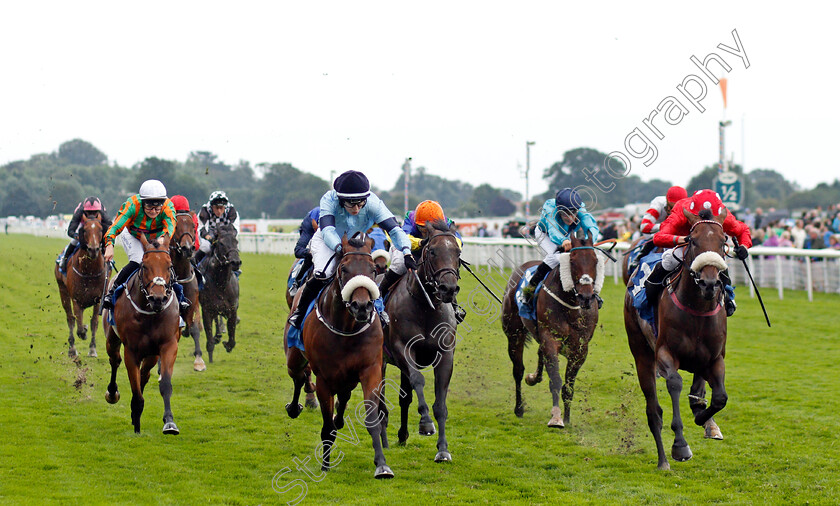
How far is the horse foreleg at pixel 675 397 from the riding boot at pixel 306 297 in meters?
2.46

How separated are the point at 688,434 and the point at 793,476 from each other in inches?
55.0

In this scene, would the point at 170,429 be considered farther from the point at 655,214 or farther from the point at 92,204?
the point at 655,214

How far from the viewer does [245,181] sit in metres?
49.2

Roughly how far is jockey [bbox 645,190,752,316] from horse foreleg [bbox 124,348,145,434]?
166 inches

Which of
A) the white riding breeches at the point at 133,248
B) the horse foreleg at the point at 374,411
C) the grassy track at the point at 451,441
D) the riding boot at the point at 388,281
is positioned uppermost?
the white riding breeches at the point at 133,248

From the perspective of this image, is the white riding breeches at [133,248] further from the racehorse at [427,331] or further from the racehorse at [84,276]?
the racehorse at [84,276]

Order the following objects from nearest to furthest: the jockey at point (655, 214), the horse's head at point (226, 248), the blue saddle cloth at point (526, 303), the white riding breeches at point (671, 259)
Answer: the white riding breeches at point (671, 259) < the jockey at point (655, 214) < the blue saddle cloth at point (526, 303) < the horse's head at point (226, 248)

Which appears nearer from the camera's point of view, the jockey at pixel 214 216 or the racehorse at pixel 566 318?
the racehorse at pixel 566 318

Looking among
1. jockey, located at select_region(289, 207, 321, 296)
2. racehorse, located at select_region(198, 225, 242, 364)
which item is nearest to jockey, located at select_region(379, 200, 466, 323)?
jockey, located at select_region(289, 207, 321, 296)

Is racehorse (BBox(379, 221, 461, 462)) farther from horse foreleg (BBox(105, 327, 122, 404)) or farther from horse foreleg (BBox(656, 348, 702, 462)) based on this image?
horse foreleg (BBox(105, 327, 122, 404))

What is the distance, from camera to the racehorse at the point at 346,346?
215 inches

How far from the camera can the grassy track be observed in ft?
18.4

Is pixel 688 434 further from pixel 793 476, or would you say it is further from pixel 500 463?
pixel 500 463

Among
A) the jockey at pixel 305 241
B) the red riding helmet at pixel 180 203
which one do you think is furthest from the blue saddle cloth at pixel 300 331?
the red riding helmet at pixel 180 203
